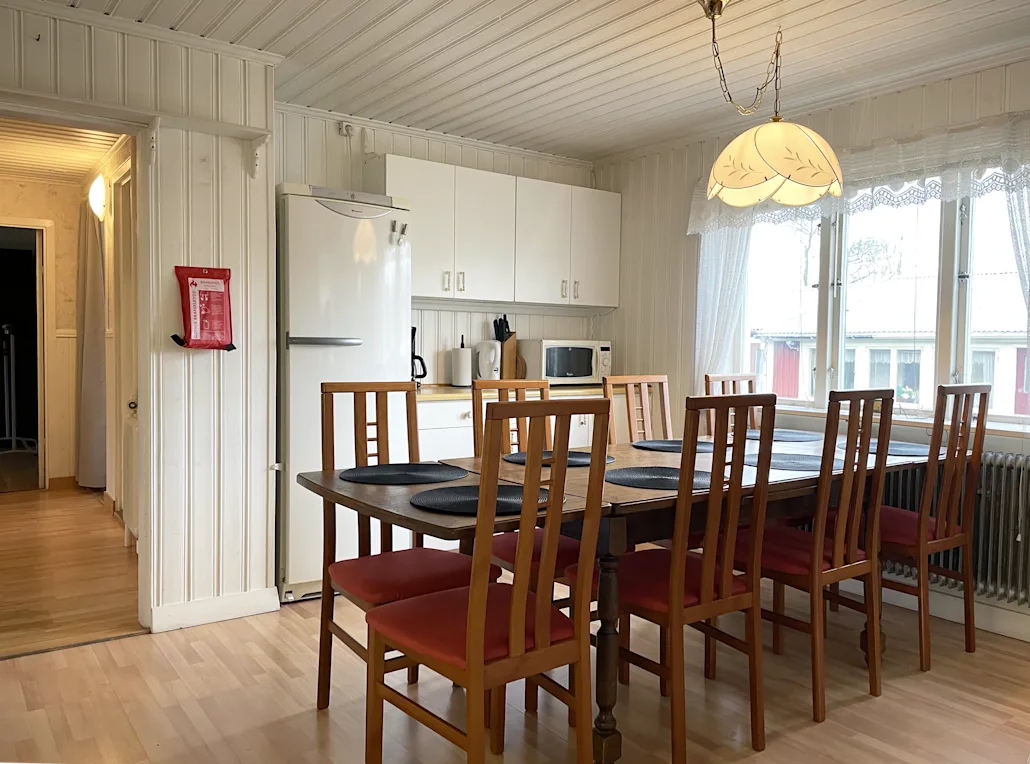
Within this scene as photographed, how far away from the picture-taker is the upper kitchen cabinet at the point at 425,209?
13.7 feet

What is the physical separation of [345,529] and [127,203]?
2286 millimetres

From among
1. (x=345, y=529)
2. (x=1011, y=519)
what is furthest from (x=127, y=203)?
(x=1011, y=519)

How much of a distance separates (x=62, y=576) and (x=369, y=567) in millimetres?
2355

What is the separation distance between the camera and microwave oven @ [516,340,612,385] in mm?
4676

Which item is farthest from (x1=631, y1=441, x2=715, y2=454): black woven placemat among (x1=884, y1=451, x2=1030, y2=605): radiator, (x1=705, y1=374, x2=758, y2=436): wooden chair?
(x1=884, y1=451, x2=1030, y2=605): radiator

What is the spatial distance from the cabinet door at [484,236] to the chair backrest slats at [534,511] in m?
2.70

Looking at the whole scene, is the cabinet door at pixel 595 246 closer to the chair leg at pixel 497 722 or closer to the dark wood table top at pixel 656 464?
the dark wood table top at pixel 656 464

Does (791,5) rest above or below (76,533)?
above

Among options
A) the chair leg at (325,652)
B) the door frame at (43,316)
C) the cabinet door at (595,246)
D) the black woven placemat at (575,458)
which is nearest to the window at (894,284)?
the cabinet door at (595,246)

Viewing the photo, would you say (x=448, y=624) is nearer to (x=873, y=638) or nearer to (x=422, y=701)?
(x=422, y=701)

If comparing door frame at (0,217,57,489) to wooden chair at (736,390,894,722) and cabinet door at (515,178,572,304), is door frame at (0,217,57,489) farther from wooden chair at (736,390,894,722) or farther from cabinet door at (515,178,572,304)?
wooden chair at (736,390,894,722)

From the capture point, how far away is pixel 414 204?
423 cm

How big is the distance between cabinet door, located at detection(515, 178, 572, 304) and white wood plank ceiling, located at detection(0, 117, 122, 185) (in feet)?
7.42

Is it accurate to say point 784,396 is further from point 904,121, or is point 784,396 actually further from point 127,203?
point 127,203
